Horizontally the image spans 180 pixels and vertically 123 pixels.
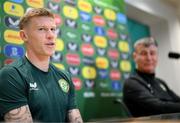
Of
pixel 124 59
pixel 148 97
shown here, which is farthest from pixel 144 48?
pixel 148 97

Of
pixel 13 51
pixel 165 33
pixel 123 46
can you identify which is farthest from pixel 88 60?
pixel 165 33

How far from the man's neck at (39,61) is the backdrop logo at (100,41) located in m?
1.05

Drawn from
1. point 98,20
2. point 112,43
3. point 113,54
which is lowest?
point 113,54

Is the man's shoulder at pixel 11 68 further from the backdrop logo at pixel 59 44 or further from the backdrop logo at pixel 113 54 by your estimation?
the backdrop logo at pixel 113 54

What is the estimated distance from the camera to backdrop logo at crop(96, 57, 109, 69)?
2.73 meters

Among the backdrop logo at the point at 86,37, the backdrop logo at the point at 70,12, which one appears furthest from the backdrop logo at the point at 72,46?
the backdrop logo at the point at 70,12

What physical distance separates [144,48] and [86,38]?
542 millimetres

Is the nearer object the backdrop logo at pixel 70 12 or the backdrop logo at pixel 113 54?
the backdrop logo at pixel 70 12

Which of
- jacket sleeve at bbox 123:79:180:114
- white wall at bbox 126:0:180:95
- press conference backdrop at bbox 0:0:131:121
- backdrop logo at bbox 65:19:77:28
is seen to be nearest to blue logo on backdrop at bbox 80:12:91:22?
press conference backdrop at bbox 0:0:131:121

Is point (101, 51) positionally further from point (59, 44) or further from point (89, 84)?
point (59, 44)

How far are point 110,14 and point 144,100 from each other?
3.47 ft

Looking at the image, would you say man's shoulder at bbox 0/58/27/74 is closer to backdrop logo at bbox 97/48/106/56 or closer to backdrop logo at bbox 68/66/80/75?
backdrop logo at bbox 68/66/80/75

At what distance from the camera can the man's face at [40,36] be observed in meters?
1.75

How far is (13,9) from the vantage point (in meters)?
2.06
